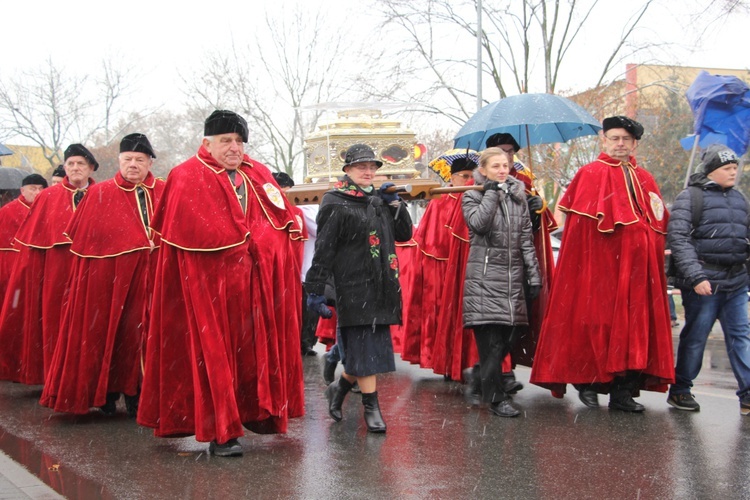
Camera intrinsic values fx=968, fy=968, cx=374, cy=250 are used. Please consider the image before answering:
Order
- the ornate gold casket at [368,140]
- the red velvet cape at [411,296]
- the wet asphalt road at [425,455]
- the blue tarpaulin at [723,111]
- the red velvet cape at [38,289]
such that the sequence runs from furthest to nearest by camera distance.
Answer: the red velvet cape at [411,296]
the blue tarpaulin at [723,111]
the ornate gold casket at [368,140]
the red velvet cape at [38,289]
the wet asphalt road at [425,455]

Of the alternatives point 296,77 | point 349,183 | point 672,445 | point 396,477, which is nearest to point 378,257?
point 349,183

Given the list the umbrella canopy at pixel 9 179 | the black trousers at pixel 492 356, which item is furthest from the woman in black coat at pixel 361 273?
the umbrella canopy at pixel 9 179

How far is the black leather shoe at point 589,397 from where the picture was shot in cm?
741

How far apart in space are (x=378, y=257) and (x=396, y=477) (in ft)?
5.56

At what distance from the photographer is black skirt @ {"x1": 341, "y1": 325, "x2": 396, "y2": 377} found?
21.2ft

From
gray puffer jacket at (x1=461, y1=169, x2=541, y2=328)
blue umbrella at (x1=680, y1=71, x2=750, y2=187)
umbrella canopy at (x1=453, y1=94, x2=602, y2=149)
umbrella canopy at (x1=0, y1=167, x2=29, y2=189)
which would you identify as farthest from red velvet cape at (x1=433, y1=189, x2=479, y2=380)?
umbrella canopy at (x1=0, y1=167, x2=29, y2=189)

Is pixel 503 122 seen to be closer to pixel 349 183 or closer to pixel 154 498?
pixel 349 183

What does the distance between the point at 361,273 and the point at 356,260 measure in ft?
0.31

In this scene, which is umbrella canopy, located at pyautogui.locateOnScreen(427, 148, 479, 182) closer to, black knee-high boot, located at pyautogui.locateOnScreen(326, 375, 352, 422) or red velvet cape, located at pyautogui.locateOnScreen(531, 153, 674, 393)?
red velvet cape, located at pyautogui.locateOnScreen(531, 153, 674, 393)

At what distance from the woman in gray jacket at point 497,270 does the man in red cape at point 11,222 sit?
211 inches

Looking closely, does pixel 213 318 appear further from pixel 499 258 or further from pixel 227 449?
pixel 499 258

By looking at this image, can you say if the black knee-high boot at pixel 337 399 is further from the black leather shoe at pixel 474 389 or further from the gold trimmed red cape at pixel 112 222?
the gold trimmed red cape at pixel 112 222

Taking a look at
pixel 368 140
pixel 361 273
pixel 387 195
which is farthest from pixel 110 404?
pixel 368 140

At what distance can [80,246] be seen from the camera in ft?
24.4
